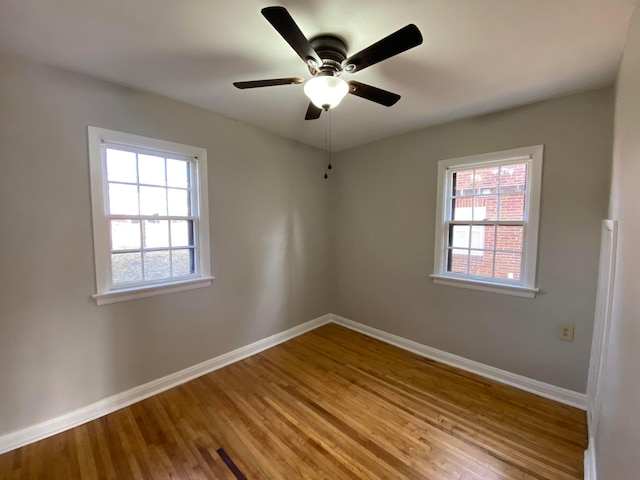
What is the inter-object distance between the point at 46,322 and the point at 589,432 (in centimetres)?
368

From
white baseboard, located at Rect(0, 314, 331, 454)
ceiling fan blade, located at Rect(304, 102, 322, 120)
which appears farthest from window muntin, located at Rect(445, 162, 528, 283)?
white baseboard, located at Rect(0, 314, 331, 454)

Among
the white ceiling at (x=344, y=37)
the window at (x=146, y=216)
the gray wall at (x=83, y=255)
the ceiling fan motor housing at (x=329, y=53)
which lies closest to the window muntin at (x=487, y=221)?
the white ceiling at (x=344, y=37)

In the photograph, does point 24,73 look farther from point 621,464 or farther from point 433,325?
point 433,325

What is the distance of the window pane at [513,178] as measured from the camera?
2.35 metres

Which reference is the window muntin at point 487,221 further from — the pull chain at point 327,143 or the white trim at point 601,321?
the pull chain at point 327,143

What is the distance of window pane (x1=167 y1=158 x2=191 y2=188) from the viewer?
2.39 meters

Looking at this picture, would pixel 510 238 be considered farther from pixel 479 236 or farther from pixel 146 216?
pixel 146 216

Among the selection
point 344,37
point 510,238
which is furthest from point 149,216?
point 510,238

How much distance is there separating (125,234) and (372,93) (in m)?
2.10

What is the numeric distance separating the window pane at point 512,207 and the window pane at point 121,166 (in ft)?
10.3

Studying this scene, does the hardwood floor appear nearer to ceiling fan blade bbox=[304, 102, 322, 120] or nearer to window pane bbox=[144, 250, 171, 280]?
window pane bbox=[144, 250, 171, 280]

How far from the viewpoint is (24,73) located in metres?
1.70

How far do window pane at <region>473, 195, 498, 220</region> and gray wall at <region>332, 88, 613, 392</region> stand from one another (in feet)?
1.20

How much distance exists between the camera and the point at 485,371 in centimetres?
254
